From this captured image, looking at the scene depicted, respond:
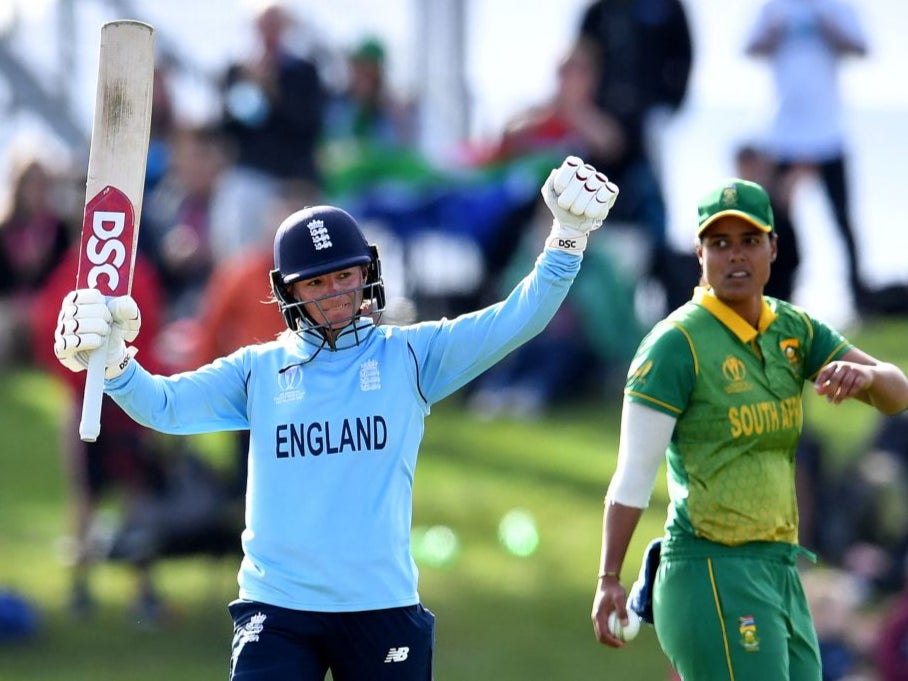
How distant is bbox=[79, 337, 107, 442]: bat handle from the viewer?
5.04 metres

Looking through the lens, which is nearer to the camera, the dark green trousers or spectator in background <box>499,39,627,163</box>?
the dark green trousers

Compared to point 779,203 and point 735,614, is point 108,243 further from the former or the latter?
point 779,203

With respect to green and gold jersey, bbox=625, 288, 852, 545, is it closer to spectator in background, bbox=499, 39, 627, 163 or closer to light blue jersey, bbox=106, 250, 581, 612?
light blue jersey, bbox=106, 250, 581, 612

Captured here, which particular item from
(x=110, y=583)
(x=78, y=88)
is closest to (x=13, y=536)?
(x=110, y=583)

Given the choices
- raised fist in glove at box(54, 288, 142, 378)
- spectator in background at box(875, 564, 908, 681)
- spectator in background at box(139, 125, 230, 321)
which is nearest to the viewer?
raised fist in glove at box(54, 288, 142, 378)

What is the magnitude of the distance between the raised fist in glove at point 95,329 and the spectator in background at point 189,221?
762 cm

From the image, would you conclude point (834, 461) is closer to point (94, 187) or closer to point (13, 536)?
point (13, 536)

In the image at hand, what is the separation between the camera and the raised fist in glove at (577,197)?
5074 mm

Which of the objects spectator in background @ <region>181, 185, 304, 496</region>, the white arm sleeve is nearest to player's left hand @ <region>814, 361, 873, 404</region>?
the white arm sleeve

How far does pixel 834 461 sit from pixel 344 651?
6600mm

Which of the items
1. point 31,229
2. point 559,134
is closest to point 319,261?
point 559,134

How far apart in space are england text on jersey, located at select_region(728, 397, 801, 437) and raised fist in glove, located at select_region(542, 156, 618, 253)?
0.68 meters

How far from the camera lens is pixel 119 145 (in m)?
5.40

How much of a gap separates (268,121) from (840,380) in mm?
8037
